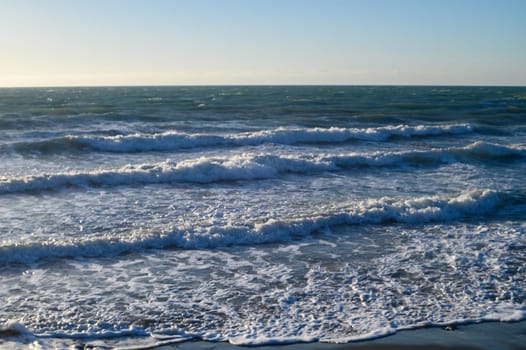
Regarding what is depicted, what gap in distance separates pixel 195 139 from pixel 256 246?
Answer: 547 inches

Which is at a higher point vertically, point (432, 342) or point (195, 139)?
point (195, 139)

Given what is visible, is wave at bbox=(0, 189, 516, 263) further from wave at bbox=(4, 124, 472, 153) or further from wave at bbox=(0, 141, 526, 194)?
wave at bbox=(4, 124, 472, 153)

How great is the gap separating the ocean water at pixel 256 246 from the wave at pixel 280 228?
0.03 m

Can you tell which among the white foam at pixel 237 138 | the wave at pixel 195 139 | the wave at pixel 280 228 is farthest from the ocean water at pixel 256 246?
the white foam at pixel 237 138

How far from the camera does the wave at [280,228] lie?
8.27 m

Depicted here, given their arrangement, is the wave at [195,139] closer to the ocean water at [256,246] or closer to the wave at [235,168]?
the ocean water at [256,246]

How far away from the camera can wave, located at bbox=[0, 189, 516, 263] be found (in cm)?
827

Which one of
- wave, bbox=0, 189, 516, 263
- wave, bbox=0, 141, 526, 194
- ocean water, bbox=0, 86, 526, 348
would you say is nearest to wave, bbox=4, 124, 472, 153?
ocean water, bbox=0, 86, 526, 348

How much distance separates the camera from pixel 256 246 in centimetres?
888

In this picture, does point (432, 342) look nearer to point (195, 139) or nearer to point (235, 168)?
point (235, 168)

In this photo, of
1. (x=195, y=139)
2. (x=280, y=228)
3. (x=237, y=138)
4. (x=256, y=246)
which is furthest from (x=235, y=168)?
(x=237, y=138)

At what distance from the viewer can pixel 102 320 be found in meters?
5.95

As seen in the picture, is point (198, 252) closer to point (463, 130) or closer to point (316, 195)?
point (316, 195)

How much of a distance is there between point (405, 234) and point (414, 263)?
1.74m
